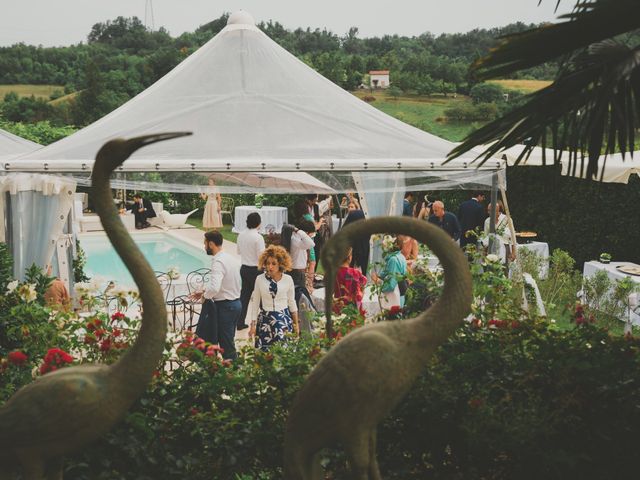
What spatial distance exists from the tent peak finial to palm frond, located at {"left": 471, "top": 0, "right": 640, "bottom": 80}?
6.20 m

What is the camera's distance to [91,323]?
3807mm

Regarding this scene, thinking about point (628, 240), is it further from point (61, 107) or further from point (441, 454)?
point (61, 107)

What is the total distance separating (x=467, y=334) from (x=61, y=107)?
3894 cm

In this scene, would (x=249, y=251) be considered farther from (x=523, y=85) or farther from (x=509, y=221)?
(x=523, y=85)

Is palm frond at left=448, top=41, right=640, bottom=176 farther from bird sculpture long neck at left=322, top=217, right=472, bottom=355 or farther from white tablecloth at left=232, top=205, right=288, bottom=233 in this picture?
white tablecloth at left=232, top=205, right=288, bottom=233

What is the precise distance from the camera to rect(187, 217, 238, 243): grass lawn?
60.6 ft

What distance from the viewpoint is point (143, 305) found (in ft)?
8.25

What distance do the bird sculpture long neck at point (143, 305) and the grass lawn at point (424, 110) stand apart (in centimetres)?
3380

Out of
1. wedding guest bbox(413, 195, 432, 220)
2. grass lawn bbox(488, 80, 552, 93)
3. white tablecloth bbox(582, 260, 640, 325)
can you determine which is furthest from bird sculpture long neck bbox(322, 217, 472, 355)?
grass lawn bbox(488, 80, 552, 93)

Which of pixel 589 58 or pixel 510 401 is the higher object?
pixel 589 58

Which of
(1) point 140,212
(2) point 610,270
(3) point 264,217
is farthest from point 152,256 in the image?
(2) point 610,270

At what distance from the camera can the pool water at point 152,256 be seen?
1537cm

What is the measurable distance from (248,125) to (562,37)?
16.4 feet

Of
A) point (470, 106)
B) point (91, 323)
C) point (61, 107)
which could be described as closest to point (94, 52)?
point (61, 107)
